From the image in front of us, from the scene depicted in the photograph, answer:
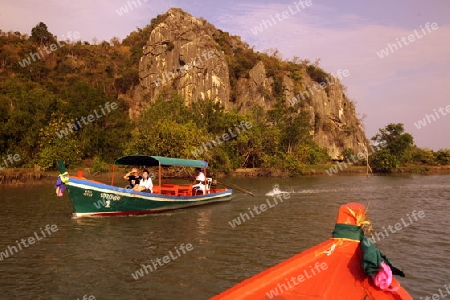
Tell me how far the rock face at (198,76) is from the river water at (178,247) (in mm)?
44410

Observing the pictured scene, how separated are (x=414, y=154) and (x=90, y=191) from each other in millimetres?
66416

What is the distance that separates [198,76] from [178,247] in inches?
2213

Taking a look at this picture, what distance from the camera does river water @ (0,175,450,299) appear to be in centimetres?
836

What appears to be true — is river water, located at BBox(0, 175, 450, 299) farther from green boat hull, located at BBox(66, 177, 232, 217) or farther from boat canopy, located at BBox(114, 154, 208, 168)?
boat canopy, located at BBox(114, 154, 208, 168)

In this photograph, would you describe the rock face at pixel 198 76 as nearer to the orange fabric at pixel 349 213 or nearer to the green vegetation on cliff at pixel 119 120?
the green vegetation on cliff at pixel 119 120

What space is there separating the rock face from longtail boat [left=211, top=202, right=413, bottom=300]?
56063mm

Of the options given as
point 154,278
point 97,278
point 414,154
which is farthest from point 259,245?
point 414,154

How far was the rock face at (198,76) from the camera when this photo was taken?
216 feet

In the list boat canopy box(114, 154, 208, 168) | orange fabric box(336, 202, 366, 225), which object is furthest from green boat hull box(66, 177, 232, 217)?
orange fabric box(336, 202, 366, 225)

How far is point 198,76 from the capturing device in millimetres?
65562

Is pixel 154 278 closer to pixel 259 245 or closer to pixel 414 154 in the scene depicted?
pixel 259 245

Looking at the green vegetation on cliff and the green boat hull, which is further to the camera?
the green vegetation on cliff

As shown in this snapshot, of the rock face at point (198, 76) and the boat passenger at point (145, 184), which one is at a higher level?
the rock face at point (198, 76)

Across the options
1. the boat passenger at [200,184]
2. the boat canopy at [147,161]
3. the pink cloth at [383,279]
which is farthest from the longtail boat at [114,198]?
the pink cloth at [383,279]
